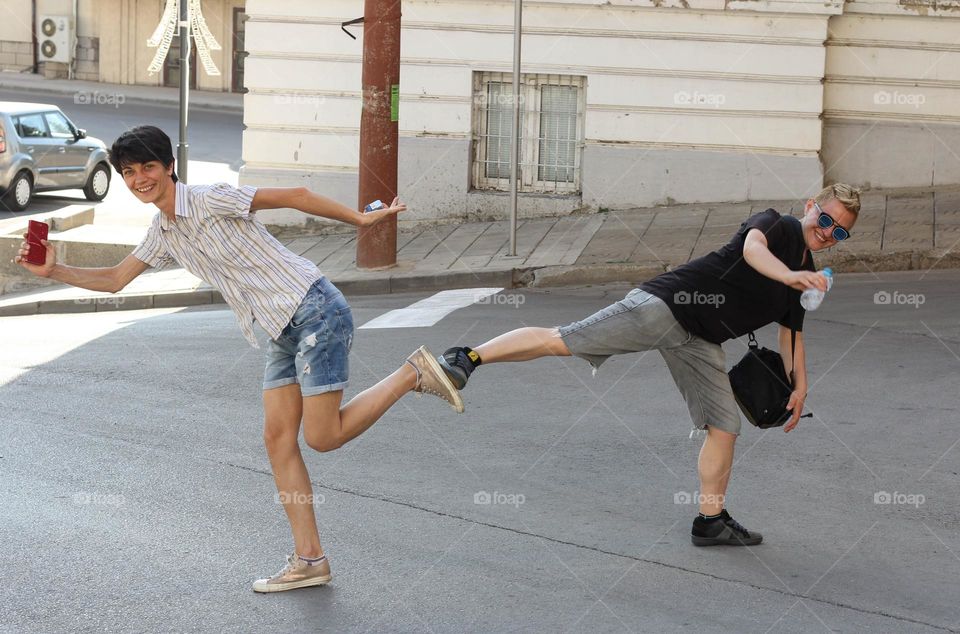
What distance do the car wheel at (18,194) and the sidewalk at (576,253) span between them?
6622 millimetres

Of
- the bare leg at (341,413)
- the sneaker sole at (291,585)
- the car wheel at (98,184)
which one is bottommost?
the sneaker sole at (291,585)

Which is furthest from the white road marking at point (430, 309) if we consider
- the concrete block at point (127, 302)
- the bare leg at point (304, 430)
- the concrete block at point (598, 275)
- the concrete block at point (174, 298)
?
the bare leg at point (304, 430)

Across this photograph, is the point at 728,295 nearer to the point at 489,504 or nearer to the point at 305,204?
the point at 489,504

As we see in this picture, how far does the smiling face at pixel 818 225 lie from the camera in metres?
5.55

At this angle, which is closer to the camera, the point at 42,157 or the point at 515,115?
the point at 515,115

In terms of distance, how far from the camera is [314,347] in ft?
16.8

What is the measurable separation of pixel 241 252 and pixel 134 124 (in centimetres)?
2962

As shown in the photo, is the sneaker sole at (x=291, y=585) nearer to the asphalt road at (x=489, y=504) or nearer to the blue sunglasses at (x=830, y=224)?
the asphalt road at (x=489, y=504)

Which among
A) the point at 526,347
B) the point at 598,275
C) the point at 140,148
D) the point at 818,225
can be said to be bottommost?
the point at 598,275

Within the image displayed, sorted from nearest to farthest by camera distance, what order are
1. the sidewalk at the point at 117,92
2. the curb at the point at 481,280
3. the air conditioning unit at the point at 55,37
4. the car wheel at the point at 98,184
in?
the curb at the point at 481,280, the car wheel at the point at 98,184, the sidewalk at the point at 117,92, the air conditioning unit at the point at 55,37

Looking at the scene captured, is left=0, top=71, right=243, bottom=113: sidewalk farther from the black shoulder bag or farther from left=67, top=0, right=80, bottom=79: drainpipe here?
the black shoulder bag

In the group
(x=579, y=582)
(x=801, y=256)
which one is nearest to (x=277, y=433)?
(x=579, y=582)

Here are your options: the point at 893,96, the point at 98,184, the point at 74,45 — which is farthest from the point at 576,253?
the point at 74,45

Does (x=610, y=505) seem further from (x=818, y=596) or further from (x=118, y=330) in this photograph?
(x=118, y=330)
